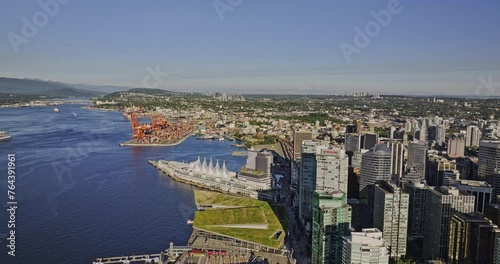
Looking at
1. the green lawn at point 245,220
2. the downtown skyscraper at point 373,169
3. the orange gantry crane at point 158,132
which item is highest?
the downtown skyscraper at point 373,169

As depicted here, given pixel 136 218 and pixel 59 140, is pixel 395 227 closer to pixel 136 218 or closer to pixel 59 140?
pixel 136 218

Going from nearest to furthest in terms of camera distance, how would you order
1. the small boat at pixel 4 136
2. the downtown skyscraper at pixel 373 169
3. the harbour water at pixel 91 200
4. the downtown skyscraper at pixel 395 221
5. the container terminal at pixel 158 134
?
the harbour water at pixel 91 200
the downtown skyscraper at pixel 395 221
the downtown skyscraper at pixel 373 169
the small boat at pixel 4 136
the container terminal at pixel 158 134

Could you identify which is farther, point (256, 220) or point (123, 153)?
point (123, 153)

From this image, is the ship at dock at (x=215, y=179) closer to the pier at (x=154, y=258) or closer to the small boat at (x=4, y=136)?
the pier at (x=154, y=258)

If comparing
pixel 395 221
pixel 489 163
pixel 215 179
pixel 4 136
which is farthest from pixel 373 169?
pixel 4 136

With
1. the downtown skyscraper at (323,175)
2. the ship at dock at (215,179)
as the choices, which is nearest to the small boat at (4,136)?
the ship at dock at (215,179)

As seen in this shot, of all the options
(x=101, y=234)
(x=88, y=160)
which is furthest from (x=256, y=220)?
(x=88, y=160)

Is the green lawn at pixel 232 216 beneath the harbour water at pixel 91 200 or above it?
above
